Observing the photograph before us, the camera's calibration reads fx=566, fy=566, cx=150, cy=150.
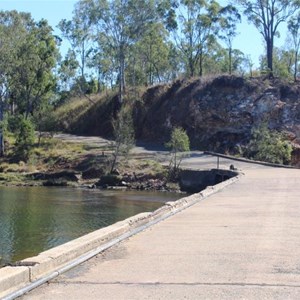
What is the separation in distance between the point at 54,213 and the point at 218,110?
32788 mm

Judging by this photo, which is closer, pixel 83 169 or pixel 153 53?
pixel 83 169

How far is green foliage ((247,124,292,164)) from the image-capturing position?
45125mm

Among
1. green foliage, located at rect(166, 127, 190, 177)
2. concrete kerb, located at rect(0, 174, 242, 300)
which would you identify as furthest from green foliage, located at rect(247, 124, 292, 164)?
concrete kerb, located at rect(0, 174, 242, 300)

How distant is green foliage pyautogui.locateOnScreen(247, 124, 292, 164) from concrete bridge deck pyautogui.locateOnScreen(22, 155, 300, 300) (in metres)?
30.7

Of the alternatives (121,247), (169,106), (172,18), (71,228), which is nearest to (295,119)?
(169,106)

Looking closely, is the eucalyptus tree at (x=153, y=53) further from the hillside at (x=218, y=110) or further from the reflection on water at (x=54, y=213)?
the reflection on water at (x=54, y=213)

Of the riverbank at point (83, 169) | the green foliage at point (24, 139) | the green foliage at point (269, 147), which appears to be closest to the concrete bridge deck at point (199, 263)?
the riverbank at point (83, 169)

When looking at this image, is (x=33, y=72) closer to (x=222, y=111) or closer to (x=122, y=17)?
(x=122, y=17)

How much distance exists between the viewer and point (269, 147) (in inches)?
1802

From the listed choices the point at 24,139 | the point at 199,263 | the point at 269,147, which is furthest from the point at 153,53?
the point at 199,263

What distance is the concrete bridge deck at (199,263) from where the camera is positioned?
7.00m

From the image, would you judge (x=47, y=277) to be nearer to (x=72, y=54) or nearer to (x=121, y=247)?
(x=121, y=247)

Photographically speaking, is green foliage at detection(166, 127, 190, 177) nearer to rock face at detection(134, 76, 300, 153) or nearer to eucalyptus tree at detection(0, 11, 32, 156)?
rock face at detection(134, 76, 300, 153)

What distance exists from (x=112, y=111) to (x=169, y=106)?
9121mm
